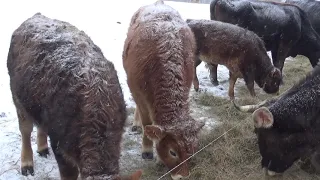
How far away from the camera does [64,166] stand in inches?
175

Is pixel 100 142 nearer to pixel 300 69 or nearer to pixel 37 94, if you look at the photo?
pixel 37 94

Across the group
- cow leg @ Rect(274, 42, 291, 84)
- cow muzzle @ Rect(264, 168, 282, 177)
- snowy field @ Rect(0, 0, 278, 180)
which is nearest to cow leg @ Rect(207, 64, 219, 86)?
snowy field @ Rect(0, 0, 278, 180)

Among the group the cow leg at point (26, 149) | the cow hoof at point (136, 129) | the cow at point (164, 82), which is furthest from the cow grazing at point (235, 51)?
the cow leg at point (26, 149)

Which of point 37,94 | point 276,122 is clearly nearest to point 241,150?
point 276,122

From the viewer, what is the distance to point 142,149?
20.5 feet

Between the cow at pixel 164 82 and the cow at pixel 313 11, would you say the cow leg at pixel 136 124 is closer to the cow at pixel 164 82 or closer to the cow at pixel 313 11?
the cow at pixel 164 82

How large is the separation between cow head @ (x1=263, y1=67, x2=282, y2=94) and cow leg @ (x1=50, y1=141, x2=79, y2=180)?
534cm

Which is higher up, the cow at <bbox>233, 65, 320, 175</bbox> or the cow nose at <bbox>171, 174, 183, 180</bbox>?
the cow at <bbox>233, 65, 320, 175</bbox>

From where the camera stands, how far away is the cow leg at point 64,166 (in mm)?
4383

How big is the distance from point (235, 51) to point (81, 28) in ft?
18.1

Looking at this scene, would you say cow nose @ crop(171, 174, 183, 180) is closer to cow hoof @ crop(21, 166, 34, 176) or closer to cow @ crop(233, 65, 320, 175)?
cow @ crop(233, 65, 320, 175)

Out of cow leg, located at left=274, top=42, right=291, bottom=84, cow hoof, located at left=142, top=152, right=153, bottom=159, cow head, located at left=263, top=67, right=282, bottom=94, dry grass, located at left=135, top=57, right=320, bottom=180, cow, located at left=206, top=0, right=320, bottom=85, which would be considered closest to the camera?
dry grass, located at left=135, top=57, right=320, bottom=180

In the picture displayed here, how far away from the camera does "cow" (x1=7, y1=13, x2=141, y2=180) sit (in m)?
3.92

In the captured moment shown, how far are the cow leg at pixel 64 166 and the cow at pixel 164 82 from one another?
39.5 inches
